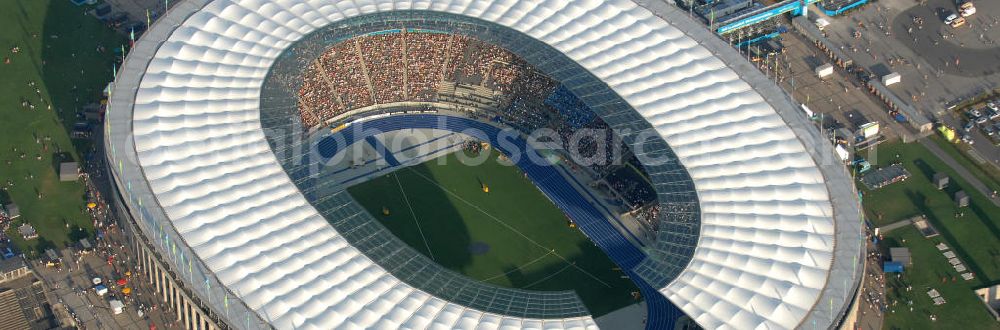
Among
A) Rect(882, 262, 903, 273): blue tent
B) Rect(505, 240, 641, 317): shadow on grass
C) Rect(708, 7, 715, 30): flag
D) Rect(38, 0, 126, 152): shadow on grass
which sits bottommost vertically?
Rect(505, 240, 641, 317): shadow on grass

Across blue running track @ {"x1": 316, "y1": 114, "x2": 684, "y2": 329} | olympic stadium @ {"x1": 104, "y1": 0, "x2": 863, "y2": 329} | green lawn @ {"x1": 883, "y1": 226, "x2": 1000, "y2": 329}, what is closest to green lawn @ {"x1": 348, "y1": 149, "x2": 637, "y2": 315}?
olympic stadium @ {"x1": 104, "y1": 0, "x2": 863, "y2": 329}

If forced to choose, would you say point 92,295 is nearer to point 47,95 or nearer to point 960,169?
point 47,95

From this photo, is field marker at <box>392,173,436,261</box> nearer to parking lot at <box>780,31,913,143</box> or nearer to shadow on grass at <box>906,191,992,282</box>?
parking lot at <box>780,31,913,143</box>

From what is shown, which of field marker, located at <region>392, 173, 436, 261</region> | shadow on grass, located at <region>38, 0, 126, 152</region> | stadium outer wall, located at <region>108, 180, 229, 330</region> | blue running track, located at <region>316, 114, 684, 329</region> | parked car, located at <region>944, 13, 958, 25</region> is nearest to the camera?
stadium outer wall, located at <region>108, 180, 229, 330</region>

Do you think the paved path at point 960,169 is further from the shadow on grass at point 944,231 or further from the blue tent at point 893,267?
the blue tent at point 893,267

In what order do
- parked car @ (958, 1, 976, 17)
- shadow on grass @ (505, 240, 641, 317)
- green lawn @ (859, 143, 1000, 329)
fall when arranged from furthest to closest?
parked car @ (958, 1, 976, 17)
shadow on grass @ (505, 240, 641, 317)
green lawn @ (859, 143, 1000, 329)

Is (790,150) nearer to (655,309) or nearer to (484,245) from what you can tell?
(655,309)
